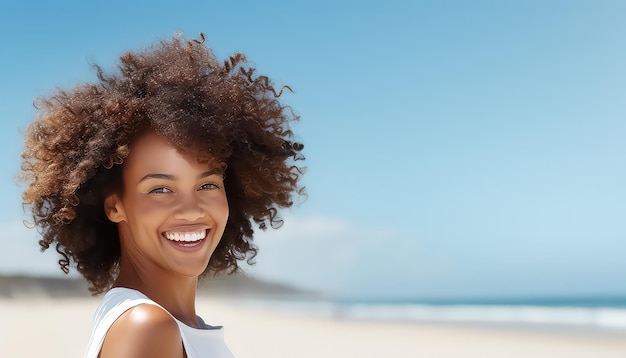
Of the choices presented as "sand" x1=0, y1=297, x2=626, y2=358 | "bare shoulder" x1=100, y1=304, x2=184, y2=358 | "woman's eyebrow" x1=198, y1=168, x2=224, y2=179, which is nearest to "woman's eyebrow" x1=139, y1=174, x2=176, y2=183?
"woman's eyebrow" x1=198, y1=168, x2=224, y2=179

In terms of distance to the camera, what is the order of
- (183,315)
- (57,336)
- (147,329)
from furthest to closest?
1. (57,336)
2. (183,315)
3. (147,329)

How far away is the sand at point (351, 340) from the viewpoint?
12297mm

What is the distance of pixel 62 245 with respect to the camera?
294 cm

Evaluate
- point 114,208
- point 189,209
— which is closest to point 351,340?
point 114,208

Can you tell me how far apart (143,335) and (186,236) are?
50 cm

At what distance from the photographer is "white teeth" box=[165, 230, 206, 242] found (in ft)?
8.21

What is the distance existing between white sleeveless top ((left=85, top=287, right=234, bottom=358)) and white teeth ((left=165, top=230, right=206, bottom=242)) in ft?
0.73

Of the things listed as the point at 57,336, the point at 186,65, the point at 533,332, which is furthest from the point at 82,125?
the point at 533,332

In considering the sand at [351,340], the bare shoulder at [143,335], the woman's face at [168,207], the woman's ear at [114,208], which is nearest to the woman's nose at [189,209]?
the woman's face at [168,207]

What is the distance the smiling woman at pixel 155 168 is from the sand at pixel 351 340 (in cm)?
877

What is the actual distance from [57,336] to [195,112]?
38.1ft

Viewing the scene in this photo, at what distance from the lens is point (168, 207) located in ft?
8.09

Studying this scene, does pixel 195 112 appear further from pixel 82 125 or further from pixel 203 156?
pixel 82 125

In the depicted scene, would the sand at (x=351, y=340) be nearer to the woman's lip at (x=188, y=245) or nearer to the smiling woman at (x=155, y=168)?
the smiling woman at (x=155, y=168)
